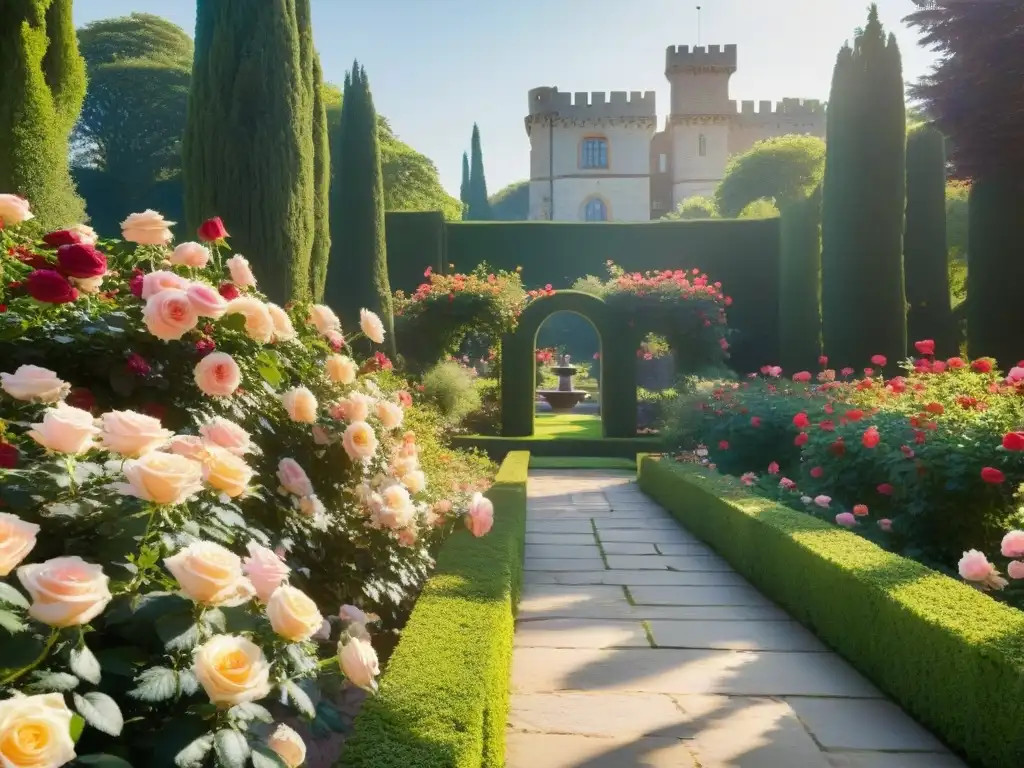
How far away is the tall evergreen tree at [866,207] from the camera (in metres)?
12.4

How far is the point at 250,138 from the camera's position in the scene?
8141 millimetres

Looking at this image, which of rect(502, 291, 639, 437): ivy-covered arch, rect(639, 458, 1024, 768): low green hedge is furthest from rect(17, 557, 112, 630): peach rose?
rect(502, 291, 639, 437): ivy-covered arch

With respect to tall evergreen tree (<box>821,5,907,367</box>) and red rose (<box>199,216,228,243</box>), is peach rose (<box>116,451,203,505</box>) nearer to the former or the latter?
red rose (<box>199,216,228,243</box>)

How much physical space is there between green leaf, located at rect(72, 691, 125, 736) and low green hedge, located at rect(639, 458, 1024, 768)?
239cm

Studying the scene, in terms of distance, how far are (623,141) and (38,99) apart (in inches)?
1312

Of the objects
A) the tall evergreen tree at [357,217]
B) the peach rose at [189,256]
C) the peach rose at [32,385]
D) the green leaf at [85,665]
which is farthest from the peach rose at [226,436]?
the tall evergreen tree at [357,217]

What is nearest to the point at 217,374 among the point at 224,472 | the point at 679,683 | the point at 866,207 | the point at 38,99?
the point at 224,472

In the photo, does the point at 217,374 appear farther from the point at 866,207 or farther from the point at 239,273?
the point at 866,207

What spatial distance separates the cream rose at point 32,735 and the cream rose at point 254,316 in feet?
5.61

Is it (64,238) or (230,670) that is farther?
(64,238)

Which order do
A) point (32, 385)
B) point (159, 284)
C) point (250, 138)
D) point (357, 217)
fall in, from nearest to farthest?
point (32, 385)
point (159, 284)
point (250, 138)
point (357, 217)

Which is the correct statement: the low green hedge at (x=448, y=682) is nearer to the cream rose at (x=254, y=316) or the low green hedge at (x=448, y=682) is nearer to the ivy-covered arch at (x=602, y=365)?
the cream rose at (x=254, y=316)

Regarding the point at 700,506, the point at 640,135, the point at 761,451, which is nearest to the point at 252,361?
the point at 700,506

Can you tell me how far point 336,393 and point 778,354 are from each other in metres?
13.5
